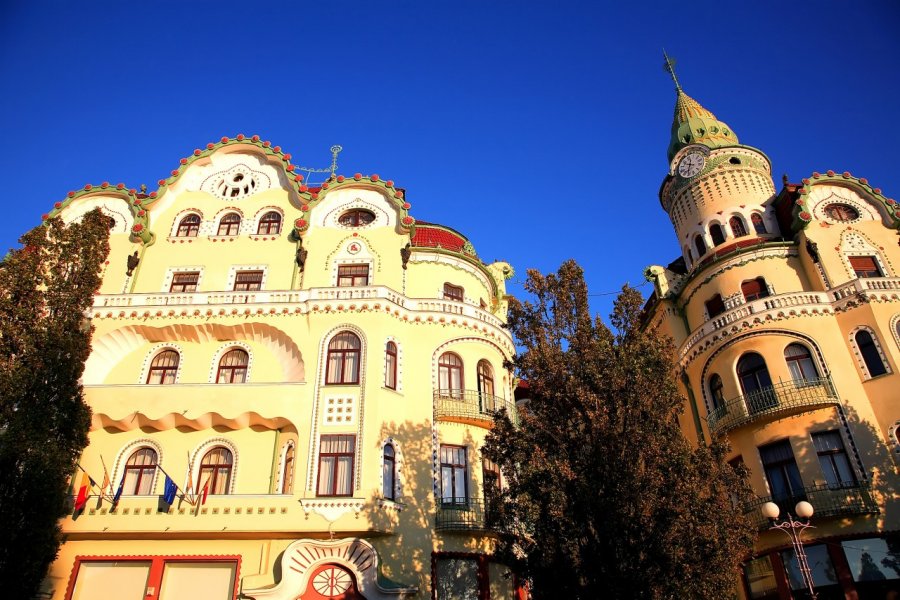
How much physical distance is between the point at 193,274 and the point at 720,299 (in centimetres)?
2330

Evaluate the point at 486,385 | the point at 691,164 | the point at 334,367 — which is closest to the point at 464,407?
the point at 486,385

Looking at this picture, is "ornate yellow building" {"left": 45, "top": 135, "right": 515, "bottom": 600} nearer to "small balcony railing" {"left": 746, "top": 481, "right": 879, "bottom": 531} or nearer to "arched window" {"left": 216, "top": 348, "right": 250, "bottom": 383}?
"arched window" {"left": 216, "top": 348, "right": 250, "bottom": 383}

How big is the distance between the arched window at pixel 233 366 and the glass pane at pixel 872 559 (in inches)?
886

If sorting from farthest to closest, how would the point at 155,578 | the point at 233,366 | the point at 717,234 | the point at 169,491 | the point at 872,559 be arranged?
the point at 717,234, the point at 233,366, the point at 872,559, the point at 155,578, the point at 169,491

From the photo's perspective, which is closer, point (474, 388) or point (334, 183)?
point (474, 388)

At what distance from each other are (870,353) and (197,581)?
2593 cm

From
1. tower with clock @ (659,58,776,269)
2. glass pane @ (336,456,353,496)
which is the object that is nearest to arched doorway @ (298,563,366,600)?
glass pane @ (336,456,353,496)

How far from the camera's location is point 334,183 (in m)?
29.3

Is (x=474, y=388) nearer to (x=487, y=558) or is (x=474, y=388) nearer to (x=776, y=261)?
(x=487, y=558)

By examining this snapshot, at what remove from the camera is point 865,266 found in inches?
1124

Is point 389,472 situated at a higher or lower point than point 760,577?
higher

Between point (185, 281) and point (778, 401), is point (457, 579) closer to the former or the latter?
point (778, 401)

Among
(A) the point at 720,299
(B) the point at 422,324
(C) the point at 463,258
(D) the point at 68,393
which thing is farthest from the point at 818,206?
(D) the point at 68,393

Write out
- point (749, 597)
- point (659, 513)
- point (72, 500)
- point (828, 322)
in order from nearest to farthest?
point (659, 513) < point (72, 500) < point (749, 597) < point (828, 322)
